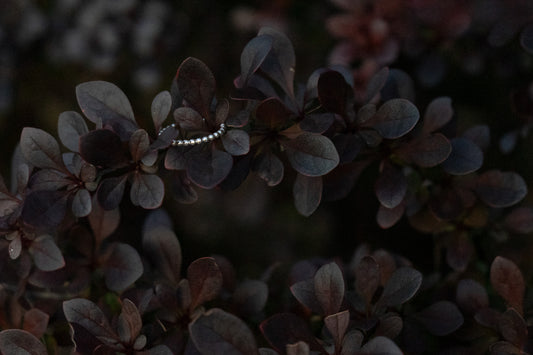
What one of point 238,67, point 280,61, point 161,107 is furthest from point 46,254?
point 238,67

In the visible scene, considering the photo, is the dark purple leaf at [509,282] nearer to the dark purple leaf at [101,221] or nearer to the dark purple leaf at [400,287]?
the dark purple leaf at [400,287]

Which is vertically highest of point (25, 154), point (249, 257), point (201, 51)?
point (25, 154)

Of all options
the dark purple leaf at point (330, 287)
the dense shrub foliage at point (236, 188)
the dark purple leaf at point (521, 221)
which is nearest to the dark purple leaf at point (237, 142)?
the dense shrub foliage at point (236, 188)

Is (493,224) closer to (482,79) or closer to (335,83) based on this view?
(335,83)

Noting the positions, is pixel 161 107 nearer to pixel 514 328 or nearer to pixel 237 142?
pixel 237 142

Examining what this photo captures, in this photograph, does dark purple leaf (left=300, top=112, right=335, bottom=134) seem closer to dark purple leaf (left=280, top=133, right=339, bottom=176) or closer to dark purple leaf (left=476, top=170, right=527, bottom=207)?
dark purple leaf (left=280, top=133, right=339, bottom=176)

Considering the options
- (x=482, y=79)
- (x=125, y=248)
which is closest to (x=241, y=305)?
(x=125, y=248)
